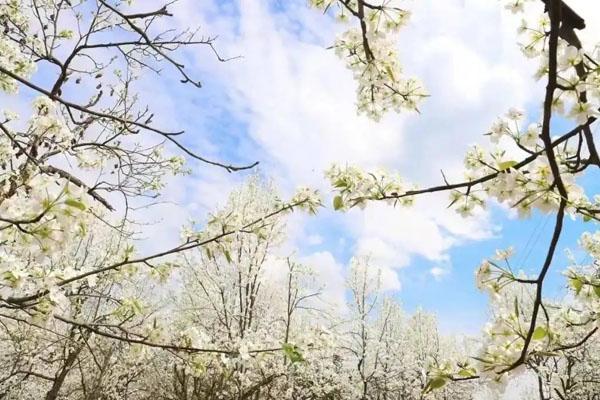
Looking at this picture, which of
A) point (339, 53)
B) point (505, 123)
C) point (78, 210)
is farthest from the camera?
point (339, 53)

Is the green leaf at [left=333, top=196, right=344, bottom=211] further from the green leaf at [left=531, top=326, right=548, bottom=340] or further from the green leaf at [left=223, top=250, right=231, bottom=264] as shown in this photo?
the green leaf at [left=531, top=326, right=548, bottom=340]

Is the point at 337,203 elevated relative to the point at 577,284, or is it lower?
elevated

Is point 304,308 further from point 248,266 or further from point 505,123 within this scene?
point 505,123

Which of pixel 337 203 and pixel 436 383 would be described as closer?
pixel 436 383

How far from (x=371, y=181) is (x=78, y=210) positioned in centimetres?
145

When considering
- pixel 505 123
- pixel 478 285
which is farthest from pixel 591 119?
pixel 478 285

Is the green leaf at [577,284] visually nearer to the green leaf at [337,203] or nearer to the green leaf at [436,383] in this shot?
the green leaf at [436,383]

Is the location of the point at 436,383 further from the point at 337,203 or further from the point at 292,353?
the point at 337,203

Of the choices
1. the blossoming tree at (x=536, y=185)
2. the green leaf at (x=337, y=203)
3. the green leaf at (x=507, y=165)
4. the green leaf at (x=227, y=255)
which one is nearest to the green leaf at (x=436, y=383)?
the blossoming tree at (x=536, y=185)

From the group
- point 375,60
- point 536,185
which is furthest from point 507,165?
point 375,60

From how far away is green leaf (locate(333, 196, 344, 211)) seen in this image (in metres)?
2.28

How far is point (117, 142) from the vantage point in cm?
438

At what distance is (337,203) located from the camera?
7.51ft

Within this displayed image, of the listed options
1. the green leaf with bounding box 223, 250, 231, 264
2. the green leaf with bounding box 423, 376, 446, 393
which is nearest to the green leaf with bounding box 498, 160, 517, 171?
the green leaf with bounding box 423, 376, 446, 393
